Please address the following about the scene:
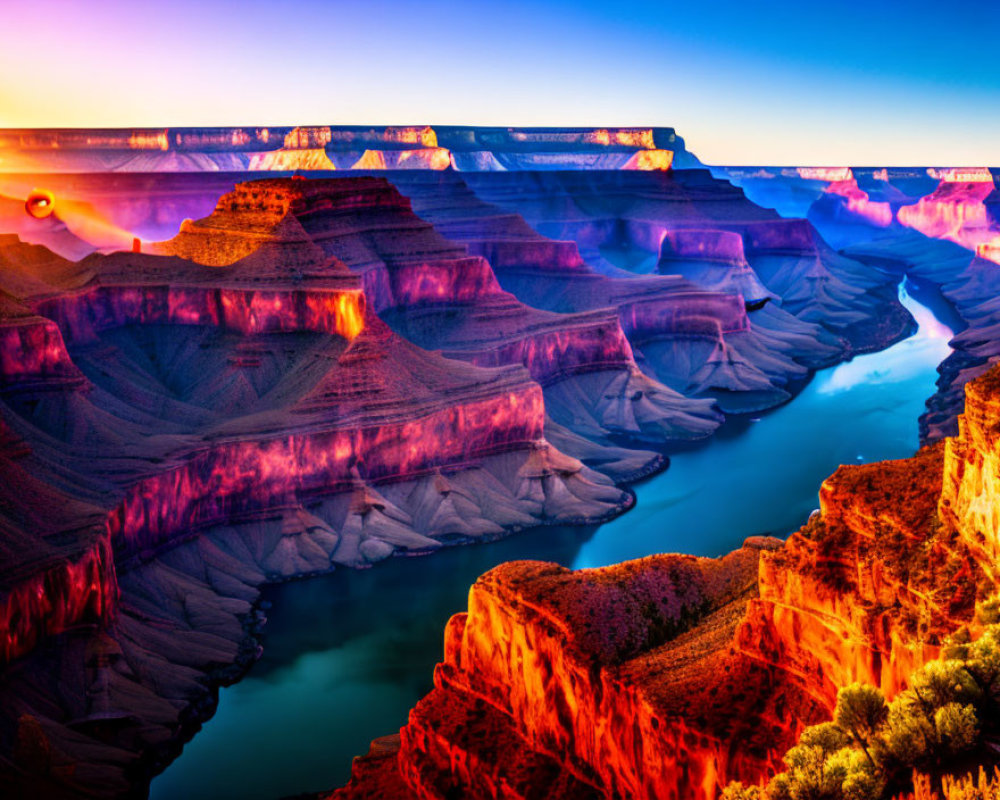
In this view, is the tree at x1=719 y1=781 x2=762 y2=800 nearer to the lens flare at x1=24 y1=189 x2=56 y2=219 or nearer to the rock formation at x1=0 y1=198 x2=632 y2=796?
the rock formation at x1=0 y1=198 x2=632 y2=796

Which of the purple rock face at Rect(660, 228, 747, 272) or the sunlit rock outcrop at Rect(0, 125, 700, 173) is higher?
the sunlit rock outcrop at Rect(0, 125, 700, 173)

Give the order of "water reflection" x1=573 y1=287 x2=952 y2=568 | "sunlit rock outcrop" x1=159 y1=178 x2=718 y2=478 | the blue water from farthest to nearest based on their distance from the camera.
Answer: "sunlit rock outcrop" x1=159 y1=178 x2=718 y2=478, "water reflection" x1=573 y1=287 x2=952 y2=568, the blue water

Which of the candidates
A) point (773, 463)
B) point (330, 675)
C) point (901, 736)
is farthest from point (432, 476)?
point (901, 736)

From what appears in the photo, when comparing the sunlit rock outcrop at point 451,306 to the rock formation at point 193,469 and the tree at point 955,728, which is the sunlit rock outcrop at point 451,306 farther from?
the tree at point 955,728

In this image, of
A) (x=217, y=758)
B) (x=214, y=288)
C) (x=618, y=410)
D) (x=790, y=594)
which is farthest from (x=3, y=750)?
(x=618, y=410)

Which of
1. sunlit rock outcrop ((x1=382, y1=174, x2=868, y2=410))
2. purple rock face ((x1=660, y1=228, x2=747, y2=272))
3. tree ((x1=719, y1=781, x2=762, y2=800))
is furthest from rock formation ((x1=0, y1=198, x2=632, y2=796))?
purple rock face ((x1=660, y1=228, x2=747, y2=272))

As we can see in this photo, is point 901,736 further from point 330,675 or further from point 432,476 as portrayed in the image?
point 432,476
